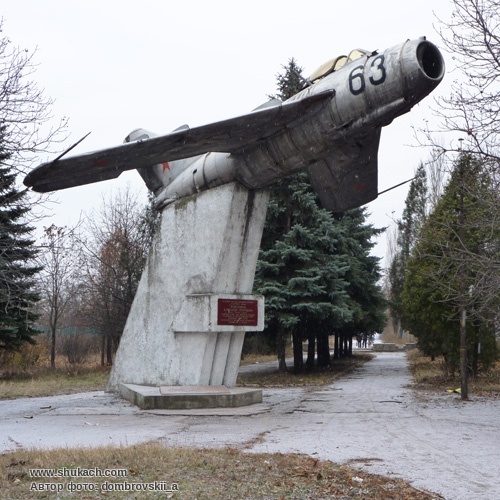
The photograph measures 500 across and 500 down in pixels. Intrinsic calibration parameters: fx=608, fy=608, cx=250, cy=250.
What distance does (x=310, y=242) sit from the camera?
2047 cm

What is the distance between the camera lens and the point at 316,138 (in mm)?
10641

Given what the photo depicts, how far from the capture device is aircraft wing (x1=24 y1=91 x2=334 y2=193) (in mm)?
10320

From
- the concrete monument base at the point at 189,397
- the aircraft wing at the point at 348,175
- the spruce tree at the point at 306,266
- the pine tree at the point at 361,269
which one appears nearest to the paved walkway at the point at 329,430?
the concrete monument base at the point at 189,397

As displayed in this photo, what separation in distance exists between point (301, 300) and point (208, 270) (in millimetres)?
8125

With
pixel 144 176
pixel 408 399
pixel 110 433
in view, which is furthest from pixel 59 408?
pixel 408 399

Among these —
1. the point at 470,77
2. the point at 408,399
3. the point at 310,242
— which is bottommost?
the point at 408,399

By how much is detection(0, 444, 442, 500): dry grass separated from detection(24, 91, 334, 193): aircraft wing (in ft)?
16.4

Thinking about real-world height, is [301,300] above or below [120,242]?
below

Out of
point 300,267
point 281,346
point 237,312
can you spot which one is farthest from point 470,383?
point 237,312

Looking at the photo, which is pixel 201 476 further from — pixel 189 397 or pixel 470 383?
pixel 470 383

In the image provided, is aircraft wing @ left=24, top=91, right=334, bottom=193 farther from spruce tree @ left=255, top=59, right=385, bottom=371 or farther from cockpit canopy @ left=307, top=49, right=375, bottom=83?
spruce tree @ left=255, top=59, right=385, bottom=371

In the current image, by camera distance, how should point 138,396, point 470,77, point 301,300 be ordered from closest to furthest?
point 470,77 < point 138,396 < point 301,300

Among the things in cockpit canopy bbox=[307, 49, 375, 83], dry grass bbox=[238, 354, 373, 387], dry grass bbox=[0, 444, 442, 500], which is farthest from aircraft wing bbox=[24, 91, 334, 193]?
dry grass bbox=[238, 354, 373, 387]

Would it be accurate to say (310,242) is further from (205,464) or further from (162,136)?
(205,464)
